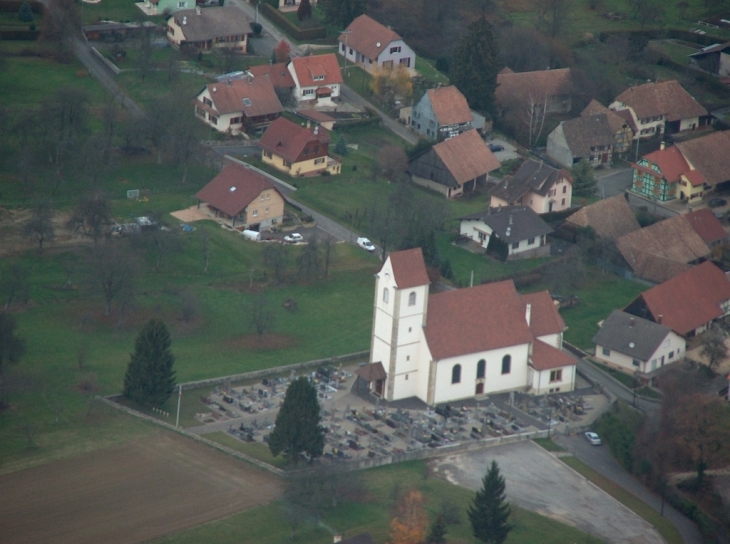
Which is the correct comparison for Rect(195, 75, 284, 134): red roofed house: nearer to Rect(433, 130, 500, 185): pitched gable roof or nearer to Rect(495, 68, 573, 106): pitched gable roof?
Rect(433, 130, 500, 185): pitched gable roof

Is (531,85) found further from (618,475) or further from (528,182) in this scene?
(618,475)

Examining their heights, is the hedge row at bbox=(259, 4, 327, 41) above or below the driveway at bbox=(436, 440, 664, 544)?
above

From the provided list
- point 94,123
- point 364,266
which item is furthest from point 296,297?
point 94,123

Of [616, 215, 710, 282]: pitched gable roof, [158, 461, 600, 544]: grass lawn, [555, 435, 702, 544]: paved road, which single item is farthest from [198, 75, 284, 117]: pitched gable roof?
[158, 461, 600, 544]: grass lawn

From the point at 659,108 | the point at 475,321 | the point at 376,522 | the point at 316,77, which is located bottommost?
the point at 376,522

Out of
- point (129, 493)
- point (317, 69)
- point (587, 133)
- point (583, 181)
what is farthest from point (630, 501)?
point (317, 69)

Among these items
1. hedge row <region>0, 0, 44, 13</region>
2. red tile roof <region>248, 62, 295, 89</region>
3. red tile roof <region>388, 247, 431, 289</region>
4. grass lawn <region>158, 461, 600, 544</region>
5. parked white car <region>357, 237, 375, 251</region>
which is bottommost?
grass lawn <region>158, 461, 600, 544</region>
